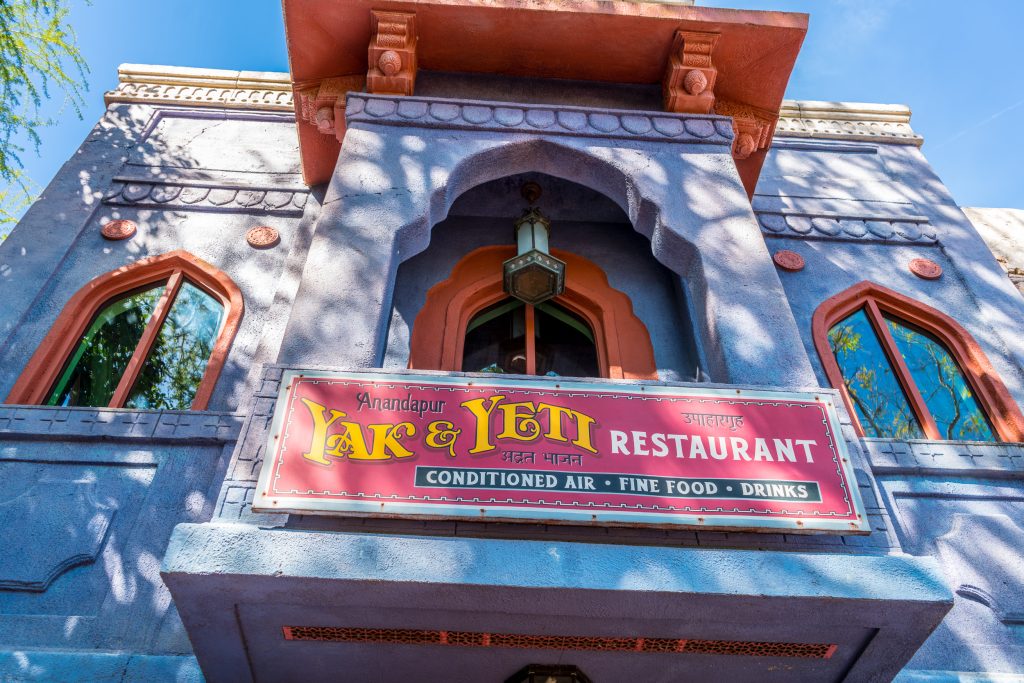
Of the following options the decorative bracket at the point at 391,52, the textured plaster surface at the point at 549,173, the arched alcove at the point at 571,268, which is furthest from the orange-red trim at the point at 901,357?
the decorative bracket at the point at 391,52

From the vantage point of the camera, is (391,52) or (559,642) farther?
(391,52)

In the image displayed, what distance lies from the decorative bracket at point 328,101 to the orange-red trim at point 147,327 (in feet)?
4.78

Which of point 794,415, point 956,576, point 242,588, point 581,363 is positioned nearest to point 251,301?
point 581,363

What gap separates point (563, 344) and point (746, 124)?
7.96ft

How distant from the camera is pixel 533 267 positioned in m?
5.61

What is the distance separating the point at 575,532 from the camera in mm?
3680

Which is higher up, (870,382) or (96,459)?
(870,382)

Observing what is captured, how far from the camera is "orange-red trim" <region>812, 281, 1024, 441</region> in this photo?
5.67m

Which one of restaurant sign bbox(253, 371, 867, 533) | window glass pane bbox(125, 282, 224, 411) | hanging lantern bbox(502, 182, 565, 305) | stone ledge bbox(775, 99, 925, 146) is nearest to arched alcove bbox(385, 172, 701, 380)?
hanging lantern bbox(502, 182, 565, 305)

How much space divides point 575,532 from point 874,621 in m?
1.33

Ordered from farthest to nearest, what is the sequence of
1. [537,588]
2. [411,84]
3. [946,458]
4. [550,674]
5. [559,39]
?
[559,39]
[411,84]
[946,458]
[550,674]
[537,588]

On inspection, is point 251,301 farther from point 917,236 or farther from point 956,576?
point 917,236

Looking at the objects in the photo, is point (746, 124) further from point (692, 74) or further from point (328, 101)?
point (328, 101)

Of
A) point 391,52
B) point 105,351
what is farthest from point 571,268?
point 105,351
